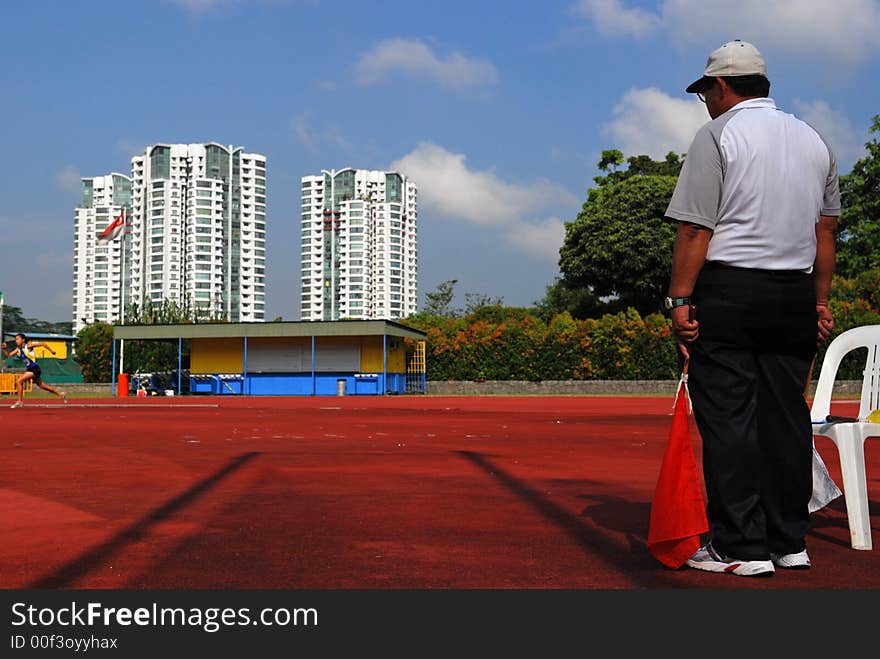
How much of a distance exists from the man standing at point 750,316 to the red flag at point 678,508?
0.08 m

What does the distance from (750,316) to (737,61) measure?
106 cm

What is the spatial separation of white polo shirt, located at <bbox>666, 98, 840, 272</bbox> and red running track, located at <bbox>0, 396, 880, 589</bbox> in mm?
1240

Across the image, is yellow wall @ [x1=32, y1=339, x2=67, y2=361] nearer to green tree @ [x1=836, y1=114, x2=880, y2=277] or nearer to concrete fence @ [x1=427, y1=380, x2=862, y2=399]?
concrete fence @ [x1=427, y1=380, x2=862, y2=399]

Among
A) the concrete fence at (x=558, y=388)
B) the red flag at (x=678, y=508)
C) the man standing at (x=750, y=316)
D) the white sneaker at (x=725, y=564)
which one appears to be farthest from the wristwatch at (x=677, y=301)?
the concrete fence at (x=558, y=388)

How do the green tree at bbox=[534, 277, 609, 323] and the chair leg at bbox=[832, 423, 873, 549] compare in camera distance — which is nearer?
the chair leg at bbox=[832, 423, 873, 549]

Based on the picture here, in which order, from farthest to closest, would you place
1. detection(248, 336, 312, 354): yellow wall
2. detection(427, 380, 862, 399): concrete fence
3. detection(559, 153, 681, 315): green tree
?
detection(559, 153, 681, 315): green tree, detection(248, 336, 312, 354): yellow wall, detection(427, 380, 862, 399): concrete fence

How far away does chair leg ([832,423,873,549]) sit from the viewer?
3648mm

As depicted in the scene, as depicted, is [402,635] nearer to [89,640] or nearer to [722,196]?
[89,640]

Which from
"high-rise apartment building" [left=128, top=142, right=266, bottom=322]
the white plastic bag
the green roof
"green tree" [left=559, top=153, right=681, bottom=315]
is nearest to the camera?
the white plastic bag

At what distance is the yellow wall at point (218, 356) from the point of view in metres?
35.9

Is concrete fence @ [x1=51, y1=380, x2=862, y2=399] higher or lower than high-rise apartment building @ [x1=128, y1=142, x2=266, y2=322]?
lower

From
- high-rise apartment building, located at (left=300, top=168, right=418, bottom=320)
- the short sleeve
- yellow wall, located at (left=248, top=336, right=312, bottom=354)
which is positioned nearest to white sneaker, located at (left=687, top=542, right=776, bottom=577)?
the short sleeve

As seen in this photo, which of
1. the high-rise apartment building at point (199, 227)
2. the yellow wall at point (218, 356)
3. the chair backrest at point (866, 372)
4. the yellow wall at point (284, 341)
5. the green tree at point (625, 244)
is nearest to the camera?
the chair backrest at point (866, 372)

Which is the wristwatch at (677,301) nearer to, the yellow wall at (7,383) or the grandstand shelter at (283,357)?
the grandstand shelter at (283,357)
